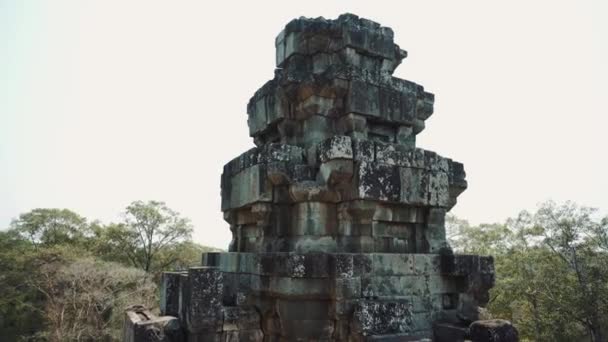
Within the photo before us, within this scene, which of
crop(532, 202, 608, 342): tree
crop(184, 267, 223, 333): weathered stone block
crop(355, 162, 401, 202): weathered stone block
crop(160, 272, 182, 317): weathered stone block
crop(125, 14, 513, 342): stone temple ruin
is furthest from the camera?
crop(532, 202, 608, 342): tree

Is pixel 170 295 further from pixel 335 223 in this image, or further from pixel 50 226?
pixel 50 226

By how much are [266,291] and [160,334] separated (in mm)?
1134

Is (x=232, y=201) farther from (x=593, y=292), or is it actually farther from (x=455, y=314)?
(x=593, y=292)

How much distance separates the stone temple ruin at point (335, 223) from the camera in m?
3.76

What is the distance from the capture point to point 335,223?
4.29 m

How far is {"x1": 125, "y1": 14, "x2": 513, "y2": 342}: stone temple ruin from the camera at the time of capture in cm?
376

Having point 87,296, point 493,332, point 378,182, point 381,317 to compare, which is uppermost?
point 378,182

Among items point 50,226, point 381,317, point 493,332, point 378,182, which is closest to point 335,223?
point 378,182

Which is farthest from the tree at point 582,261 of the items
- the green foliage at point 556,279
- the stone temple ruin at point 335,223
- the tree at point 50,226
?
the tree at point 50,226

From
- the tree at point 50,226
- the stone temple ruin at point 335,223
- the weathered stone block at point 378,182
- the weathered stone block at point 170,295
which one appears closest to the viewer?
the stone temple ruin at point 335,223

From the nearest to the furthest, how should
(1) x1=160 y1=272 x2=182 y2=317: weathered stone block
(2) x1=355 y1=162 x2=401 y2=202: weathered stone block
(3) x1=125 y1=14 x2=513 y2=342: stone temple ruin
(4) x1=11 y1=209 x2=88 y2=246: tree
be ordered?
(3) x1=125 y1=14 x2=513 y2=342: stone temple ruin
(1) x1=160 y1=272 x2=182 y2=317: weathered stone block
(2) x1=355 y1=162 x2=401 y2=202: weathered stone block
(4) x1=11 y1=209 x2=88 y2=246: tree

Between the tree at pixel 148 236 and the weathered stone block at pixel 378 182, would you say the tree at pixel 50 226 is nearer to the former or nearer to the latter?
the tree at pixel 148 236

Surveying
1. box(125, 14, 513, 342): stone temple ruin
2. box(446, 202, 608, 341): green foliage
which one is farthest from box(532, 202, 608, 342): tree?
box(125, 14, 513, 342): stone temple ruin

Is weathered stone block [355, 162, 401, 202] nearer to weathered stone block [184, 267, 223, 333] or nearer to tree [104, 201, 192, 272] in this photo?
weathered stone block [184, 267, 223, 333]
